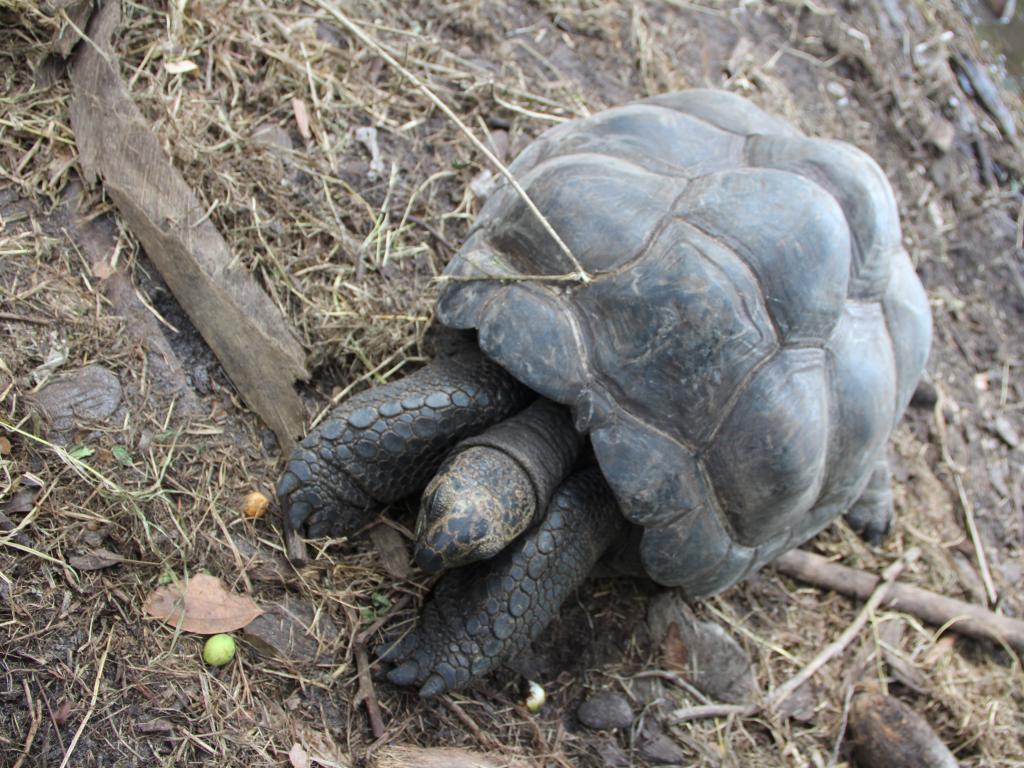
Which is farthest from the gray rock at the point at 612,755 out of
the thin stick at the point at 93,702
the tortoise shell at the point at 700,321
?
the thin stick at the point at 93,702

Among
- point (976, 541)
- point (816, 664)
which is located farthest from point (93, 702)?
point (976, 541)

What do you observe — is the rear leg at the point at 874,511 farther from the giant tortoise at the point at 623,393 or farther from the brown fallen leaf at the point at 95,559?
the brown fallen leaf at the point at 95,559

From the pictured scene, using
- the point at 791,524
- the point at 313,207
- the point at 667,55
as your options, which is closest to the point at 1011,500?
the point at 791,524

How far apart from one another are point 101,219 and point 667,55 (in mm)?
2976

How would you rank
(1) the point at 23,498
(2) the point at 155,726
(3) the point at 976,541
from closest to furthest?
(2) the point at 155,726 < (1) the point at 23,498 < (3) the point at 976,541

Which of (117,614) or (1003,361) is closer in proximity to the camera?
(117,614)

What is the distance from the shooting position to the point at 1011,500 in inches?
170

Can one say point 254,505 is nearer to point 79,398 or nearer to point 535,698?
point 79,398

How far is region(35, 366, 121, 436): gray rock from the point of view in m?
2.48

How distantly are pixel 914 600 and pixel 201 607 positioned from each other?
2.81 metres

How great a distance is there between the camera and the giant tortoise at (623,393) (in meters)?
2.57

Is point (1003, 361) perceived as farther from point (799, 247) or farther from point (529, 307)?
point (529, 307)

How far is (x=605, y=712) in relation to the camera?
9.48 ft

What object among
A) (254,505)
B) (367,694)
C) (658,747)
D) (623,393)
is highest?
(623,393)
